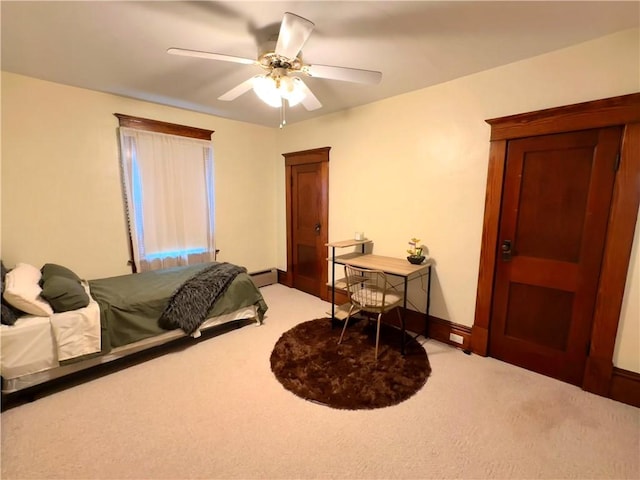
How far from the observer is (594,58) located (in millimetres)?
1980

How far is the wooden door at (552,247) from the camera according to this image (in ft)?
6.72

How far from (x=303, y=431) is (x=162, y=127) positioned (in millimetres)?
3476

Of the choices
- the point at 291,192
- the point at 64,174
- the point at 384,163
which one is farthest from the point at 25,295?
the point at 384,163

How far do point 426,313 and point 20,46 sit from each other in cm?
402

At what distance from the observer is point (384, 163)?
3.23m

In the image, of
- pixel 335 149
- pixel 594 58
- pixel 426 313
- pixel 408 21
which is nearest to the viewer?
pixel 408 21

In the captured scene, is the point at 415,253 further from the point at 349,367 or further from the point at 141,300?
the point at 141,300

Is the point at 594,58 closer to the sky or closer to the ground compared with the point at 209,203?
closer to the sky

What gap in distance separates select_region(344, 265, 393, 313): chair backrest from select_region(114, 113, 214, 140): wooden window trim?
258 centimetres

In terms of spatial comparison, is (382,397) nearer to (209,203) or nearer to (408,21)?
(408,21)

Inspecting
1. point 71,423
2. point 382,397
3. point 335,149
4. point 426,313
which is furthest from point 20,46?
point 426,313

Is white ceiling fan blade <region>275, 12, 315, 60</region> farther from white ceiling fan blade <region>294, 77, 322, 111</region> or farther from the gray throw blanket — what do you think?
the gray throw blanket

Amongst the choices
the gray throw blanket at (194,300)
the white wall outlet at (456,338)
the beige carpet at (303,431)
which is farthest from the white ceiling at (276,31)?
the beige carpet at (303,431)

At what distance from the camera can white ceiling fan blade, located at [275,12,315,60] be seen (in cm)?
141
